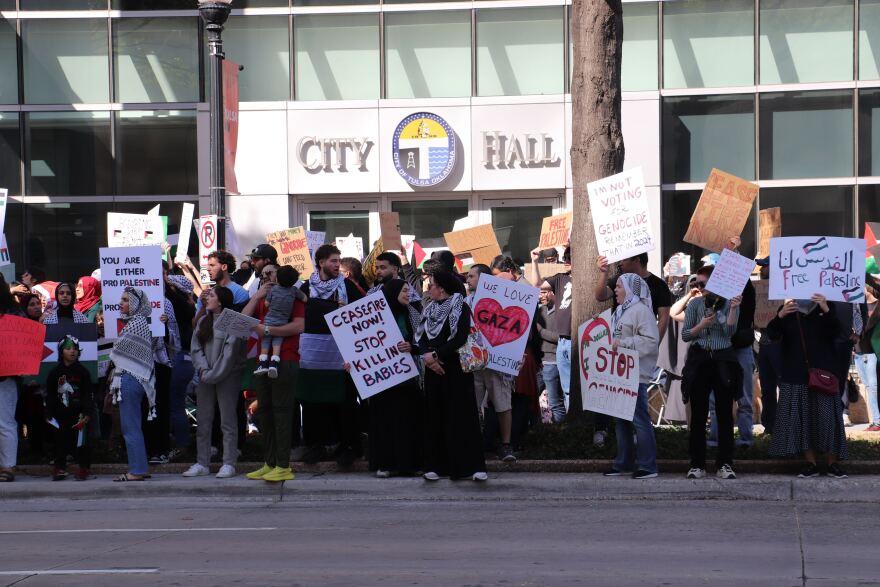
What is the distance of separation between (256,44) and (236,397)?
10.2m

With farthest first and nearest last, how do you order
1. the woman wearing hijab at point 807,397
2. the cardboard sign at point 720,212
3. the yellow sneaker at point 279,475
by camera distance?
the cardboard sign at point 720,212 → the yellow sneaker at point 279,475 → the woman wearing hijab at point 807,397

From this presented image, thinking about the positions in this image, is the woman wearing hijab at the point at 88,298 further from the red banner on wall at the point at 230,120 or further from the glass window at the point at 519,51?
the glass window at the point at 519,51

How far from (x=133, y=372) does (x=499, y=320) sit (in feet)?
11.0

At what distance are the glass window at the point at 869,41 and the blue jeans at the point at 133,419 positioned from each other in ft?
42.4

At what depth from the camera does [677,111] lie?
2011 centimetres

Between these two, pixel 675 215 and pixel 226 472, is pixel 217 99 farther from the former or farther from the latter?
pixel 675 215

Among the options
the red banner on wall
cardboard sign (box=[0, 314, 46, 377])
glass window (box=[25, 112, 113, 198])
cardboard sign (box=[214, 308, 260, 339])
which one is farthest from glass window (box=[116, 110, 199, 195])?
cardboard sign (box=[214, 308, 260, 339])

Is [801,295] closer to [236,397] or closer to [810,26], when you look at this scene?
[236,397]

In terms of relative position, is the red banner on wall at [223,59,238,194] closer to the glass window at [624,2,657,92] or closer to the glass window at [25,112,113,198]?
the glass window at [25,112,113,198]

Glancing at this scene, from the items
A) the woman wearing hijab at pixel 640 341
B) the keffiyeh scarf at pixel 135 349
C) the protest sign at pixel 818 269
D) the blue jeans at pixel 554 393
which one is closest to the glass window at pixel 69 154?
the blue jeans at pixel 554 393

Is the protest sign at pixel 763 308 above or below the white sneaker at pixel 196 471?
above

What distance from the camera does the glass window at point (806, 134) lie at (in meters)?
19.9

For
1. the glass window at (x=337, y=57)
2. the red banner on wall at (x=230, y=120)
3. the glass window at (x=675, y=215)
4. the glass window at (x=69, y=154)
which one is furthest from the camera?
the glass window at (x=69, y=154)

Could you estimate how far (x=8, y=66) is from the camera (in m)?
21.0
